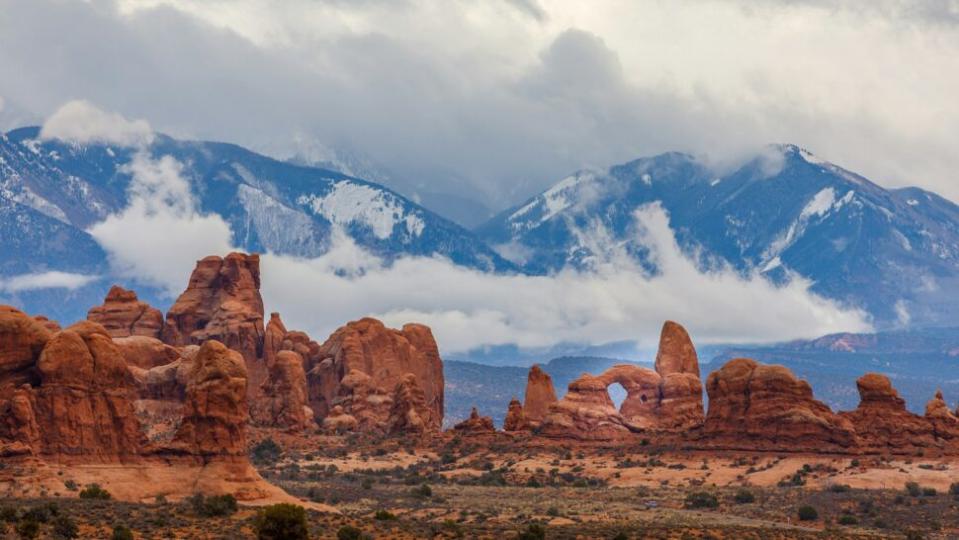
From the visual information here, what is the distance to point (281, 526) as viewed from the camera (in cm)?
6950

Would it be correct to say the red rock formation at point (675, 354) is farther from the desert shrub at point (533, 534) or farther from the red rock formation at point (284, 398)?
the desert shrub at point (533, 534)

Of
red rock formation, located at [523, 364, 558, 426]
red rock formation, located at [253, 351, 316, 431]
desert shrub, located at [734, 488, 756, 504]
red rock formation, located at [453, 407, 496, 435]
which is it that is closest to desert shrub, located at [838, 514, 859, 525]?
desert shrub, located at [734, 488, 756, 504]

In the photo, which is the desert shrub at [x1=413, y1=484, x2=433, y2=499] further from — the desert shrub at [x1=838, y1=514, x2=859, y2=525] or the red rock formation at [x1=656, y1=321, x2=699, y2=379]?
the red rock formation at [x1=656, y1=321, x2=699, y2=379]

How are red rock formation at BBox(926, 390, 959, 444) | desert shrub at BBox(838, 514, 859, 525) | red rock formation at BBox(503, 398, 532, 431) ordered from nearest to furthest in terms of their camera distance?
desert shrub at BBox(838, 514, 859, 525), red rock formation at BBox(926, 390, 959, 444), red rock formation at BBox(503, 398, 532, 431)

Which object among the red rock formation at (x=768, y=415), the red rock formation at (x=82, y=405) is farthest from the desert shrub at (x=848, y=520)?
the red rock formation at (x=82, y=405)

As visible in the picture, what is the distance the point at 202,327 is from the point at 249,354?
7.80 meters

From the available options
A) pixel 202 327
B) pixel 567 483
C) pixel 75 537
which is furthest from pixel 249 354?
pixel 75 537

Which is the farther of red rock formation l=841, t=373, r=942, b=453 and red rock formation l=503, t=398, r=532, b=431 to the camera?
red rock formation l=503, t=398, r=532, b=431

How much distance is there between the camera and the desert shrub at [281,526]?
69.2 meters

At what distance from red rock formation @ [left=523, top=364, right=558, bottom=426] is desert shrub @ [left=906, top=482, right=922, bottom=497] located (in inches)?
2319

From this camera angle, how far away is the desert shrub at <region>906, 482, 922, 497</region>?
110 metres

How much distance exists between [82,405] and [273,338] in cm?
9057

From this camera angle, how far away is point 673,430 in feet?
483

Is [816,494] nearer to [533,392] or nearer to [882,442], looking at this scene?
[882,442]
